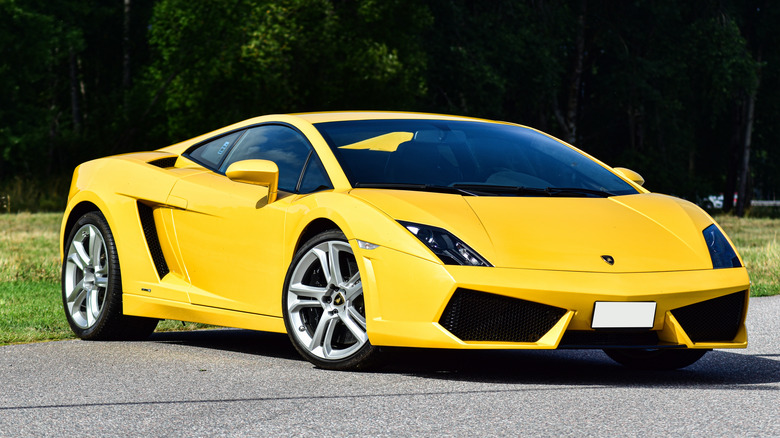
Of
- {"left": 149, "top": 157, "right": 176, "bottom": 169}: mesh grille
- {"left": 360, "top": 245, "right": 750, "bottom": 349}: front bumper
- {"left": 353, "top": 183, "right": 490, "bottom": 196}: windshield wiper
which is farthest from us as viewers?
{"left": 149, "top": 157, "right": 176, "bottom": 169}: mesh grille

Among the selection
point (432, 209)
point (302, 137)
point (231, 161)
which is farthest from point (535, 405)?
point (231, 161)

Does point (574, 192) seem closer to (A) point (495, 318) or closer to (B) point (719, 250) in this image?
(B) point (719, 250)

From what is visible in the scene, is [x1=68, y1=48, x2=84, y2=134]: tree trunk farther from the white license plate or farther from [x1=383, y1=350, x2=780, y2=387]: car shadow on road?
the white license plate

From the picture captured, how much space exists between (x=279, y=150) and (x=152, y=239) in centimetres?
103

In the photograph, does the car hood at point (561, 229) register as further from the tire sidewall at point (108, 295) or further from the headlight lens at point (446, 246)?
the tire sidewall at point (108, 295)

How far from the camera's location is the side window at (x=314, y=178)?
19.1ft

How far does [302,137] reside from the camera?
6230 mm

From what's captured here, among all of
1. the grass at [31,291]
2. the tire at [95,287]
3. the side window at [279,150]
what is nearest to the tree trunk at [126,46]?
the grass at [31,291]

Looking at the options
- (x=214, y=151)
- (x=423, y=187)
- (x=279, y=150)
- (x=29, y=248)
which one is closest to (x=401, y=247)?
(x=423, y=187)

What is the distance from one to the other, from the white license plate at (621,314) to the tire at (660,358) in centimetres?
89

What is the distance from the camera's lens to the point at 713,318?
5332mm

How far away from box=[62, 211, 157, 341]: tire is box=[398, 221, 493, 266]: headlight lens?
250 centimetres

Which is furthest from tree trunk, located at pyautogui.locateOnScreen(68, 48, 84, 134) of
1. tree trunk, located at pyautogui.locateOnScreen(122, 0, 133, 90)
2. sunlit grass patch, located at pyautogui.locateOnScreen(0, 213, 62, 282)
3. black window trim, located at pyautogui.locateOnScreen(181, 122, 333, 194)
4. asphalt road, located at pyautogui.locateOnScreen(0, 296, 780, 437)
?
asphalt road, located at pyautogui.locateOnScreen(0, 296, 780, 437)

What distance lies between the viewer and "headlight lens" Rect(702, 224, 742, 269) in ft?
17.9
